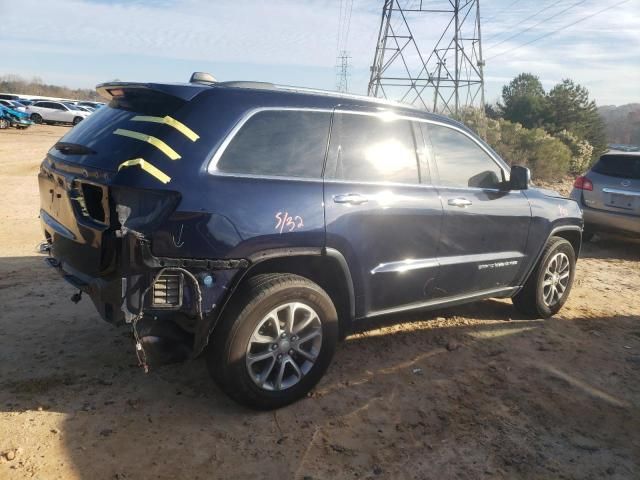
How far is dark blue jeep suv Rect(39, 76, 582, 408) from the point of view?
2824 mm

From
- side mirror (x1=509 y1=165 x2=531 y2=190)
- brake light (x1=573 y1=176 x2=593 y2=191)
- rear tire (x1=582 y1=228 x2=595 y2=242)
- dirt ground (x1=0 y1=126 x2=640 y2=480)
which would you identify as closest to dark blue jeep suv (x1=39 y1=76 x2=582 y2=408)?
dirt ground (x1=0 y1=126 x2=640 y2=480)

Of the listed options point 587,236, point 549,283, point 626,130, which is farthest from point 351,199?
point 626,130

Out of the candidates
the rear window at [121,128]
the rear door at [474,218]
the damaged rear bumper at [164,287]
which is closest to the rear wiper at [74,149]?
the rear window at [121,128]

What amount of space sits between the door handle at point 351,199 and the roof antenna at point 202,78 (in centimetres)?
108

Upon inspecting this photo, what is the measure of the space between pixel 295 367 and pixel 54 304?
8.46 ft

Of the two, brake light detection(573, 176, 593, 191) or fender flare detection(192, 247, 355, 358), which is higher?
brake light detection(573, 176, 593, 191)

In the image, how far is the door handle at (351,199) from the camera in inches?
133

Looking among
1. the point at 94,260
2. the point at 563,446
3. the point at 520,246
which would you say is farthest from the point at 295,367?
the point at 520,246

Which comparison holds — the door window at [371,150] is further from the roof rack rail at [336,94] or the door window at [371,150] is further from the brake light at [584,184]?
the brake light at [584,184]

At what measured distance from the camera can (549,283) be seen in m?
5.19

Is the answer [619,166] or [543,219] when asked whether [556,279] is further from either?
[619,166]

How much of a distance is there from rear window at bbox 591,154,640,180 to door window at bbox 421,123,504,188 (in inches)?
183

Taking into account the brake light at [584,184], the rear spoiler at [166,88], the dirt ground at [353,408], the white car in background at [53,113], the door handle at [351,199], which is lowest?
the dirt ground at [353,408]

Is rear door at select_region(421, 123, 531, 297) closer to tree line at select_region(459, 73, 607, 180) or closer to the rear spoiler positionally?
the rear spoiler
